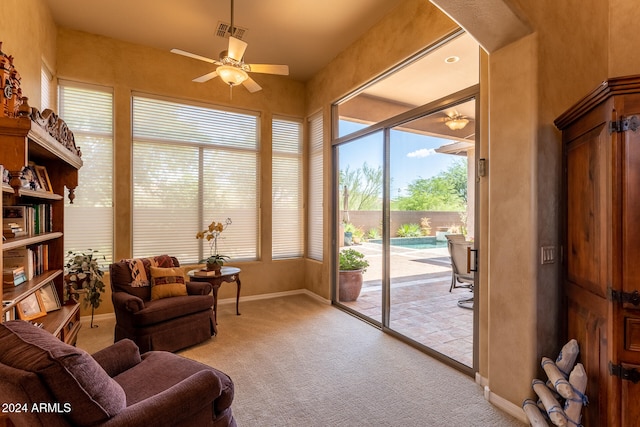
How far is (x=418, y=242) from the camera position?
3.79 m

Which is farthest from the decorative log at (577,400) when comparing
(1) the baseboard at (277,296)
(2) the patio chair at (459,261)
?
(1) the baseboard at (277,296)

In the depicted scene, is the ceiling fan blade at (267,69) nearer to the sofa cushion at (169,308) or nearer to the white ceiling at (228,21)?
the white ceiling at (228,21)

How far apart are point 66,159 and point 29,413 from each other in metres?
Result: 2.16

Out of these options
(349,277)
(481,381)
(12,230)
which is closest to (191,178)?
(12,230)

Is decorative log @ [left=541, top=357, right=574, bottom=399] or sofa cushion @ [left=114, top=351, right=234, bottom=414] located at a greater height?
sofa cushion @ [left=114, top=351, right=234, bottom=414]

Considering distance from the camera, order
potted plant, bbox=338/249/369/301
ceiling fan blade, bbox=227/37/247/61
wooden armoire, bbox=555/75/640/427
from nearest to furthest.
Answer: wooden armoire, bbox=555/75/640/427, ceiling fan blade, bbox=227/37/247/61, potted plant, bbox=338/249/369/301

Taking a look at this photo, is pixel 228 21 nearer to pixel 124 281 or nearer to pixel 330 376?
pixel 124 281

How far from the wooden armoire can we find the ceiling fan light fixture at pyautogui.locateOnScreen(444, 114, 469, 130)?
3.37 feet

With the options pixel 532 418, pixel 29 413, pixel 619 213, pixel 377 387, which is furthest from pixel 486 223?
pixel 29 413

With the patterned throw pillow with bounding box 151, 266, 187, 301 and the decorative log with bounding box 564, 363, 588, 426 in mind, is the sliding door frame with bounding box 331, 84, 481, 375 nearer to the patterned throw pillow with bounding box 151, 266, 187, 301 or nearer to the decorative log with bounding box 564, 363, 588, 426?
the decorative log with bounding box 564, 363, 588, 426

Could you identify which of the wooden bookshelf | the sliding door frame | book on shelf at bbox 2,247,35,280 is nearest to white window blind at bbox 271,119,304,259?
the sliding door frame

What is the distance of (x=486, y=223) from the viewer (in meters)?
2.65

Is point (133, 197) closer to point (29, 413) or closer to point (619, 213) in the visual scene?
point (29, 413)

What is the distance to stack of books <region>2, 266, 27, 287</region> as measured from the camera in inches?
82.8
